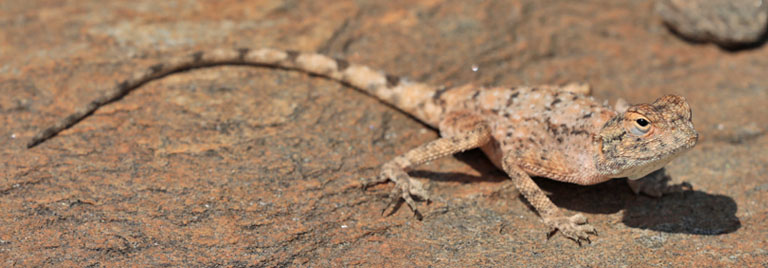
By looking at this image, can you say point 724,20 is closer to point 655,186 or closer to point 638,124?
point 655,186

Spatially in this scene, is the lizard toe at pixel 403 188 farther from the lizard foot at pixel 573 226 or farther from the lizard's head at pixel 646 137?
the lizard's head at pixel 646 137

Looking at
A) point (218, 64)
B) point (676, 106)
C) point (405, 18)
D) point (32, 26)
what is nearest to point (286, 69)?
point (218, 64)

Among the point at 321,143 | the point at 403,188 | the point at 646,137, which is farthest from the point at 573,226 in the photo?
the point at 321,143

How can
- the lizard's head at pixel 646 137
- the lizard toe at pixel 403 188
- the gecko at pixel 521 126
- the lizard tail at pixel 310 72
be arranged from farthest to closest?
the lizard tail at pixel 310 72 < the lizard toe at pixel 403 188 < the gecko at pixel 521 126 < the lizard's head at pixel 646 137

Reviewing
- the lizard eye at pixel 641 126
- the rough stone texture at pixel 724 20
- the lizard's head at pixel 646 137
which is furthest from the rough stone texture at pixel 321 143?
the lizard eye at pixel 641 126

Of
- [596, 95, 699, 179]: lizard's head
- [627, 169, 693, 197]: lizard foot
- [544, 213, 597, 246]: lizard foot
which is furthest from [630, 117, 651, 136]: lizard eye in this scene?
[627, 169, 693, 197]: lizard foot

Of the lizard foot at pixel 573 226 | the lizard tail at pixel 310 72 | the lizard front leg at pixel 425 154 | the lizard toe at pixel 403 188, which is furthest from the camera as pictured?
the lizard tail at pixel 310 72

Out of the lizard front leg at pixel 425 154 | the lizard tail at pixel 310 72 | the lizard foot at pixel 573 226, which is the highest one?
the lizard tail at pixel 310 72

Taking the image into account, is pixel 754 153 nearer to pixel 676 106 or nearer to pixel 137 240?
pixel 676 106
